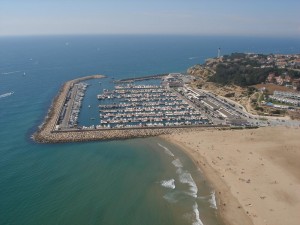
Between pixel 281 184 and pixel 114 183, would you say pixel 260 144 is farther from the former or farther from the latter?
pixel 114 183

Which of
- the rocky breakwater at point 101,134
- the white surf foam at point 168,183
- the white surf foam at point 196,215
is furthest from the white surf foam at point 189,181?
the rocky breakwater at point 101,134

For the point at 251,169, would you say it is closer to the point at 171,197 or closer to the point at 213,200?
the point at 213,200

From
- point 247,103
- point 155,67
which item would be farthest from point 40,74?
point 247,103

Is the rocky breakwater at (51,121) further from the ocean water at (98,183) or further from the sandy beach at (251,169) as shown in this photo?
the sandy beach at (251,169)

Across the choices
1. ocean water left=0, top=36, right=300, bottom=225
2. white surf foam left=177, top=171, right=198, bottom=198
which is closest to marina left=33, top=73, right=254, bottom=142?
ocean water left=0, top=36, right=300, bottom=225

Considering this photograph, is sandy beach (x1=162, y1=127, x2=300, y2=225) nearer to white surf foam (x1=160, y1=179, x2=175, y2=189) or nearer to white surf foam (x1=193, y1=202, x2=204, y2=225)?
white surf foam (x1=193, y1=202, x2=204, y2=225)

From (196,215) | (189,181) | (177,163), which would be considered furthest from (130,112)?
(196,215)
